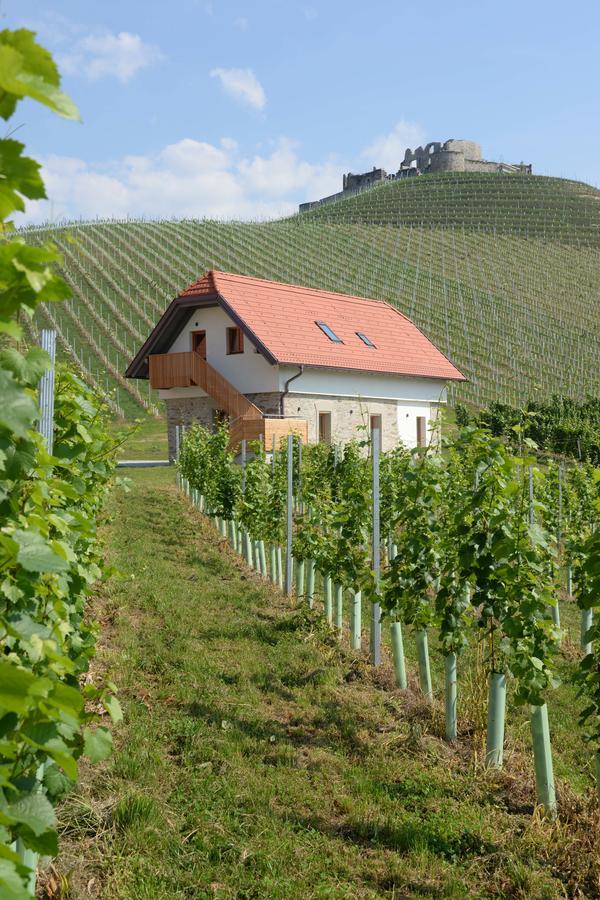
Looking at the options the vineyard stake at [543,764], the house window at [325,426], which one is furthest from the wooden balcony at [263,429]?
the vineyard stake at [543,764]

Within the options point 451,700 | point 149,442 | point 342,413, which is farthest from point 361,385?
point 451,700

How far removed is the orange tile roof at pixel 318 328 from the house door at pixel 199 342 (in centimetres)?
142

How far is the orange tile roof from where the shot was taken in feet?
76.0

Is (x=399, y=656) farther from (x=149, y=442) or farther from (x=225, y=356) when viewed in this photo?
(x=149, y=442)

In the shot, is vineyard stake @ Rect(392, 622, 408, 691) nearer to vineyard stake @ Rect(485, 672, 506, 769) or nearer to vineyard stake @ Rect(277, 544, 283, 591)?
vineyard stake @ Rect(485, 672, 506, 769)

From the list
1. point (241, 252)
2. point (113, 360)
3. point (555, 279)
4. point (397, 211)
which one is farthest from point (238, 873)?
point (397, 211)

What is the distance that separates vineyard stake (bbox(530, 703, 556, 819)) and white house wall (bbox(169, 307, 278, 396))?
61.0ft

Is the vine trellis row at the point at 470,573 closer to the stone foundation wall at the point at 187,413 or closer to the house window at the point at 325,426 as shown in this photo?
the house window at the point at 325,426

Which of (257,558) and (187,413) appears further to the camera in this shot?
(187,413)

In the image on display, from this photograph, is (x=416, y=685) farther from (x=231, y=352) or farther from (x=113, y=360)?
(x=113, y=360)

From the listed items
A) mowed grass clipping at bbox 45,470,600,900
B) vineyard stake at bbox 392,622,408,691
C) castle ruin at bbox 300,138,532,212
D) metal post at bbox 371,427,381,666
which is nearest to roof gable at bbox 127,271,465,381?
metal post at bbox 371,427,381,666

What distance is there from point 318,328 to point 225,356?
3264 millimetres

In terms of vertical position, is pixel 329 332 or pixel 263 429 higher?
pixel 329 332

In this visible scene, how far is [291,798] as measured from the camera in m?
4.36
